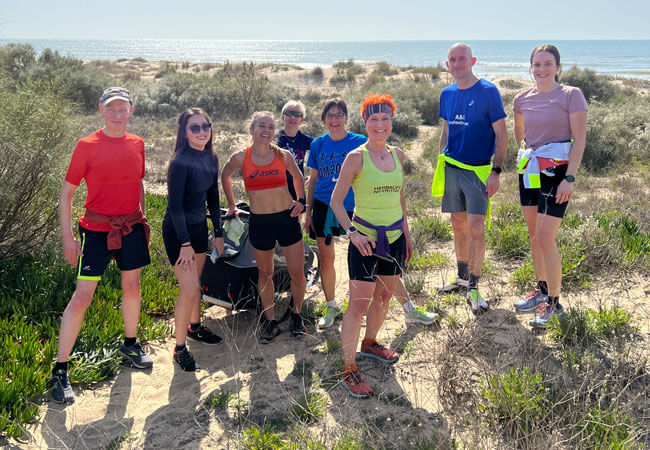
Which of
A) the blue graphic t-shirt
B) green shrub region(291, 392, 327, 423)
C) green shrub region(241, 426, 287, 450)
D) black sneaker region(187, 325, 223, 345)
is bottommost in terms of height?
black sneaker region(187, 325, 223, 345)

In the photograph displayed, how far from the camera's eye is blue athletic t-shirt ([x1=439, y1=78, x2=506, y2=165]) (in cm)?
459

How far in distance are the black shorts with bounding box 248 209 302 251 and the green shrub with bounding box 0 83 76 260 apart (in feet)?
9.51

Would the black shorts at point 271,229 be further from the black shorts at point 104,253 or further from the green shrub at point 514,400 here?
the green shrub at point 514,400

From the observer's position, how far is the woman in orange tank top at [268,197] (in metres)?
4.21

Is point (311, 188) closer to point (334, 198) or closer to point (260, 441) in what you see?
point (334, 198)

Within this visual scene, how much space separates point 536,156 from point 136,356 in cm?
379

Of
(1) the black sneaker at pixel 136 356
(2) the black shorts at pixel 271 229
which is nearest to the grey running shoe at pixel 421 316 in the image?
(2) the black shorts at pixel 271 229

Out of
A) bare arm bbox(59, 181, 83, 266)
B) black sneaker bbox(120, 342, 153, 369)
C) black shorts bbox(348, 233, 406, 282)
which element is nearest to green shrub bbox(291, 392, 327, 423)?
black shorts bbox(348, 233, 406, 282)

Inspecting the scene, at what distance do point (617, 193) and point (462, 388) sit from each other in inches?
270

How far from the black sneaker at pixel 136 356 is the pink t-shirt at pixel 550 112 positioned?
3.78 m

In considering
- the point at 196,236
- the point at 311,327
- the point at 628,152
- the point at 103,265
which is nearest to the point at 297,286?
the point at 311,327

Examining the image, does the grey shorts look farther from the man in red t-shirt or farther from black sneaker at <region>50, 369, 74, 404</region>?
black sneaker at <region>50, 369, 74, 404</region>

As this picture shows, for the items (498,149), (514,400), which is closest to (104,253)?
(514,400)

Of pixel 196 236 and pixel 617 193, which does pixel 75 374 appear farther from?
pixel 617 193
